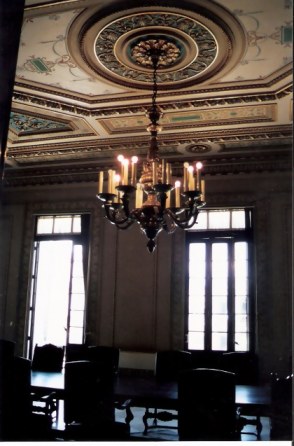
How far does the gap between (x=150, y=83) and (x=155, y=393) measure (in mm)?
2194

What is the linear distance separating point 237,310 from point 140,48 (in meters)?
3.19

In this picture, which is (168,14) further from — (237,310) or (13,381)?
(237,310)

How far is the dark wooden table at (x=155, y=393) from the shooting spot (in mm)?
2693

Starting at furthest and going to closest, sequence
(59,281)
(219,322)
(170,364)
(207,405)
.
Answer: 1. (59,281)
2. (219,322)
3. (170,364)
4. (207,405)

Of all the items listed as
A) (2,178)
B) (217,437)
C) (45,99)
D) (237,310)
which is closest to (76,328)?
(237,310)

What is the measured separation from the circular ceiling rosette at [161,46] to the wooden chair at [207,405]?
195cm

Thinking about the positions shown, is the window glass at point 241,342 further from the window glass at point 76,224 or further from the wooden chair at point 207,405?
the wooden chair at point 207,405

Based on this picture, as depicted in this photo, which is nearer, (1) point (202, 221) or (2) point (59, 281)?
(1) point (202, 221)

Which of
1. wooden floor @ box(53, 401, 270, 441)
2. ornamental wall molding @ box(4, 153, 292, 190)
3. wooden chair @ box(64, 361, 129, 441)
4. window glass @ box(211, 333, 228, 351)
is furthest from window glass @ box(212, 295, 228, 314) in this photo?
wooden chair @ box(64, 361, 129, 441)

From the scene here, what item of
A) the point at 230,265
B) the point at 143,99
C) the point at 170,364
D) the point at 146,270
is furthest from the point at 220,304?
the point at 143,99

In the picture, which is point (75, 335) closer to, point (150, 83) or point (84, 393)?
point (84, 393)

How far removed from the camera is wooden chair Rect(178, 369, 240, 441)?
7.76ft

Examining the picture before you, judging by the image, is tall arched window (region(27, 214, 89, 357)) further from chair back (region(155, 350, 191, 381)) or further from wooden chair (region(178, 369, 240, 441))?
wooden chair (region(178, 369, 240, 441))

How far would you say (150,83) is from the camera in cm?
334
